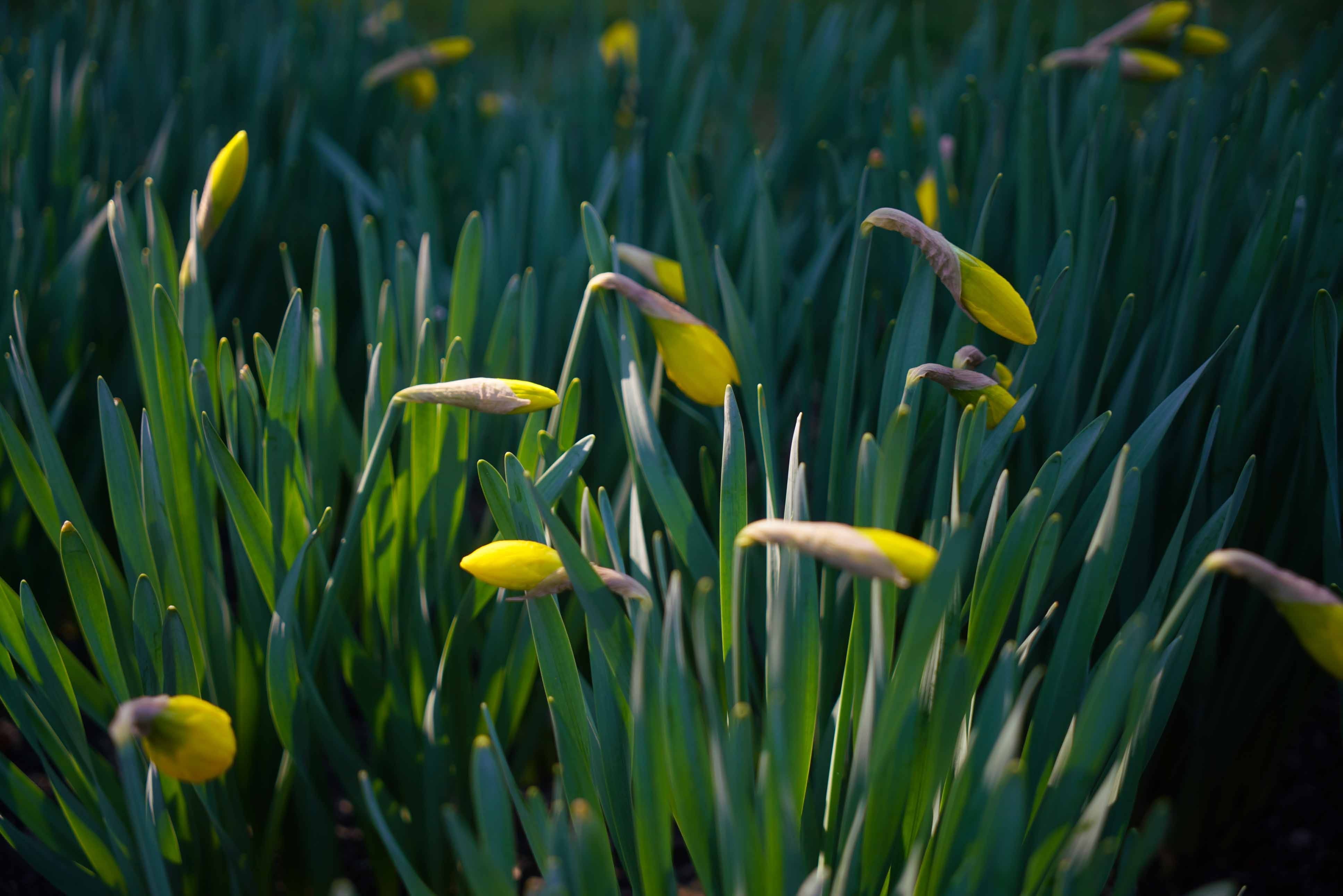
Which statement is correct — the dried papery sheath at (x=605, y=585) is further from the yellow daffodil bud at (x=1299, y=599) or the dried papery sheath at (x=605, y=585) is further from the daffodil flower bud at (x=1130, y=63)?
the daffodil flower bud at (x=1130, y=63)

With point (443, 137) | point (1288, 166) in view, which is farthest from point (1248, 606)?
point (443, 137)

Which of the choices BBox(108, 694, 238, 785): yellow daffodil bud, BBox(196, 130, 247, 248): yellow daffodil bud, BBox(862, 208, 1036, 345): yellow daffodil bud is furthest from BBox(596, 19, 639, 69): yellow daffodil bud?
BBox(108, 694, 238, 785): yellow daffodil bud

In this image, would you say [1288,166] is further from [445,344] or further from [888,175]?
[445,344]

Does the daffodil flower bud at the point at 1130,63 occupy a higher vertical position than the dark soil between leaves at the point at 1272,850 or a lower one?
higher

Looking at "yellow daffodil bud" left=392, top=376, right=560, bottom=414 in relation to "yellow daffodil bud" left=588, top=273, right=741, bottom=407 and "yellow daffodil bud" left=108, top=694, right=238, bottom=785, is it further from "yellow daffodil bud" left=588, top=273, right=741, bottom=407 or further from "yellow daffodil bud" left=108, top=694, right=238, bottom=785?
"yellow daffodil bud" left=108, top=694, right=238, bottom=785

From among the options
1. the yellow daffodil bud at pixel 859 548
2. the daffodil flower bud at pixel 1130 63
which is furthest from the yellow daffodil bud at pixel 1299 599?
the daffodil flower bud at pixel 1130 63

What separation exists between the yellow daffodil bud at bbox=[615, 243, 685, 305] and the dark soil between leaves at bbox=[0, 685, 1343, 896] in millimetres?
663

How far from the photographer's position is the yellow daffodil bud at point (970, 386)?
66 centimetres

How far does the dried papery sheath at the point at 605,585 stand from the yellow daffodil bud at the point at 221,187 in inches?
20.7

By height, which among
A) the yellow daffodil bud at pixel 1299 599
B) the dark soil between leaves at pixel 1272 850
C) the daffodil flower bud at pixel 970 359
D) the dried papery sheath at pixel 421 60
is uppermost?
the dried papery sheath at pixel 421 60

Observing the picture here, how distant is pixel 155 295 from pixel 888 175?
830mm

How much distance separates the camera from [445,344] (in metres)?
0.99

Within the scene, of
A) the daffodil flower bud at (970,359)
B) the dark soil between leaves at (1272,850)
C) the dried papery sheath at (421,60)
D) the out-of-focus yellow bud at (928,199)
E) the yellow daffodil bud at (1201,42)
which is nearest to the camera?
the daffodil flower bud at (970,359)

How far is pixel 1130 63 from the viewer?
136 centimetres
